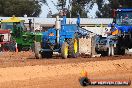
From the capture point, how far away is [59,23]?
22.0m

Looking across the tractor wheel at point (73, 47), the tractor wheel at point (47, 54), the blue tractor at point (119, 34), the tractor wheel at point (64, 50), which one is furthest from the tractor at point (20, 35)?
the tractor wheel at point (64, 50)

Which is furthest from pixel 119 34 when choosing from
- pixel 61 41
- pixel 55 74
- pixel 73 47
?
pixel 55 74

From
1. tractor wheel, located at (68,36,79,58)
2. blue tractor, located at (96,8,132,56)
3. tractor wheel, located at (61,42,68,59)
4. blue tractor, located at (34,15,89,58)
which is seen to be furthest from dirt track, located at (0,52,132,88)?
blue tractor, located at (96,8,132,56)

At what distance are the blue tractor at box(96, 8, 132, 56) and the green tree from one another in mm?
69371

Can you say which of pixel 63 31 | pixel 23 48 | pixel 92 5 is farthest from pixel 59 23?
pixel 92 5

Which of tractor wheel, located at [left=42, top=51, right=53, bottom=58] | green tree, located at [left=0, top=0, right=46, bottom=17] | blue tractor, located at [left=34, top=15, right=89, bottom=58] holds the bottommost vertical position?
tractor wheel, located at [left=42, top=51, right=53, bottom=58]

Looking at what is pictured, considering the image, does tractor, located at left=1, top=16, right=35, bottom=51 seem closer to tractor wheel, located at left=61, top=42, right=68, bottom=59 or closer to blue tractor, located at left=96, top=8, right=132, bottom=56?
blue tractor, located at left=96, top=8, right=132, bottom=56

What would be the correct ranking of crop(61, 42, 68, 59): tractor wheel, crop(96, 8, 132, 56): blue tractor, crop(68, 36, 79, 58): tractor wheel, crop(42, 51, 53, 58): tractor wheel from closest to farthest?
crop(61, 42, 68, 59): tractor wheel → crop(68, 36, 79, 58): tractor wheel → crop(42, 51, 53, 58): tractor wheel → crop(96, 8, 132, 56): blue tractor

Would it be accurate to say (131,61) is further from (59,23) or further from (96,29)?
(96,29)

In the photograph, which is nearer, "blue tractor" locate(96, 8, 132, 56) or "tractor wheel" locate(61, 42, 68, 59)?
"tractor wheel" locate(61, 42, 68, 59)

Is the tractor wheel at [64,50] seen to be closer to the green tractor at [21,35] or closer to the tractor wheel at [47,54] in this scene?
the tractor wheel at [47,54]

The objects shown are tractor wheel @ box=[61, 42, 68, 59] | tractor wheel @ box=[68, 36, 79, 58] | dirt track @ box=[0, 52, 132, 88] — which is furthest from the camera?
tractor wheel @ box=[68, 36, 79, 58]

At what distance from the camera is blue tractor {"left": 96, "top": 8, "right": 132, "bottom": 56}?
24875 mm

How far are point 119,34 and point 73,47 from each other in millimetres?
3728
